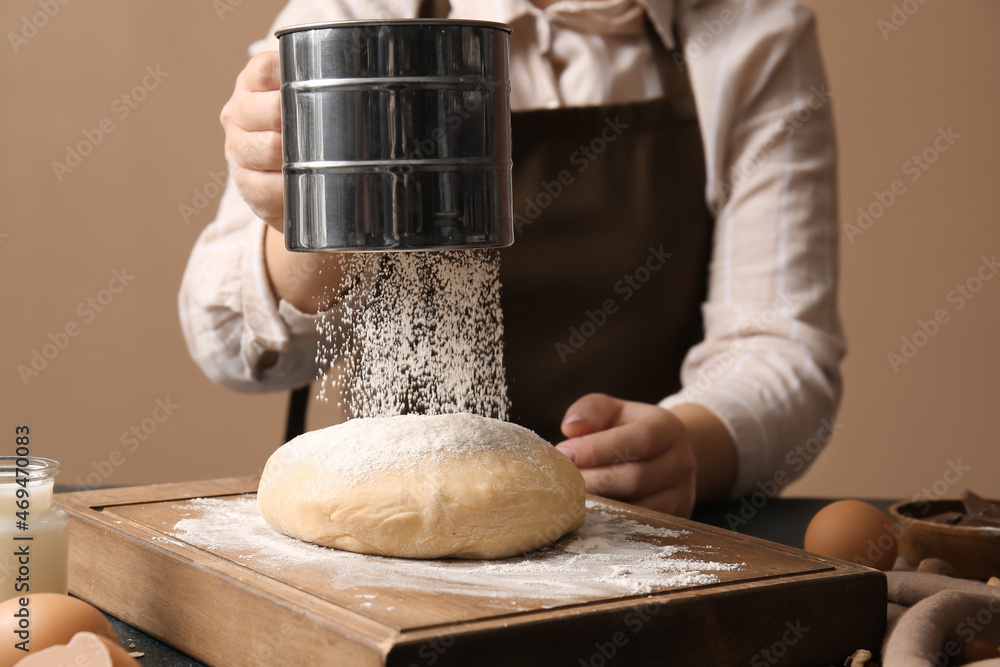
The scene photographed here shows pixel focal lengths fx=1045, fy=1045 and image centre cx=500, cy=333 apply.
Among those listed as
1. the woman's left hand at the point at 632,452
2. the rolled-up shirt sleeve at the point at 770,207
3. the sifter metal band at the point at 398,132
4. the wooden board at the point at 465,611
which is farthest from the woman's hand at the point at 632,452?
the sifter metal band at the point at 398,132

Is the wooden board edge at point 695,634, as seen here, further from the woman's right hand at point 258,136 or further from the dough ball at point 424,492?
the woman's right hand at point 258,136

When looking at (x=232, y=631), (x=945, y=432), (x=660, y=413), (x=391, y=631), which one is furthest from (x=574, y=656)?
(x=945, y=432)

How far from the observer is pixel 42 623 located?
83 centimetres

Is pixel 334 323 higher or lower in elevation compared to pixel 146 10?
lower

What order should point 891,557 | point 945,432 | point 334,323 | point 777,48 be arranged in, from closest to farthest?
point 891,557 → point 334,323 → point 777,48 → point 945,432

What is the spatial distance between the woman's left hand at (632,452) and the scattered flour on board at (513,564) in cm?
19

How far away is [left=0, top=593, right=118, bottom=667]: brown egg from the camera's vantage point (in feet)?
2.70

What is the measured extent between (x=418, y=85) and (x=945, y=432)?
2916 mm

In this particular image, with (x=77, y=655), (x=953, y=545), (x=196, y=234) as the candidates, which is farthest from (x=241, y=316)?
(x=196, y=234)

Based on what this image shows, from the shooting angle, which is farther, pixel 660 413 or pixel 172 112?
pixel 172 112

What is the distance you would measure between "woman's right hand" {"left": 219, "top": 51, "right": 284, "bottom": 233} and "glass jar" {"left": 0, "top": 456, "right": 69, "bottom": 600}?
1.20 ft

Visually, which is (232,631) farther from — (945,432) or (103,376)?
(945,432)

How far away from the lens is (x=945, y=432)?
3316 millimetres

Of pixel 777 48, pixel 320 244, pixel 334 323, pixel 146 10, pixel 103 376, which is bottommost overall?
pixel 103 376
